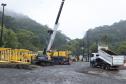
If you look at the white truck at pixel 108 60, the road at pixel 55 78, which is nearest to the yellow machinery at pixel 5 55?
the white truck at pixel 108 60

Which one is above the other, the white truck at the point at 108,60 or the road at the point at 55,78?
the white truck at the point at 108,60

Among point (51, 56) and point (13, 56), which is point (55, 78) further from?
point (51, 56)

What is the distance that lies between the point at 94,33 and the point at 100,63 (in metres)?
140

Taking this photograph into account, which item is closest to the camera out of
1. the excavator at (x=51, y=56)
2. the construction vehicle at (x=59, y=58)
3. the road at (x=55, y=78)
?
the road at (x=55, y=78)

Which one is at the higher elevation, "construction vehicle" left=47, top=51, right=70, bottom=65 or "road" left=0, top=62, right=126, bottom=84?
"construction vehicle" left=47, top=51, right=70, bottom=65

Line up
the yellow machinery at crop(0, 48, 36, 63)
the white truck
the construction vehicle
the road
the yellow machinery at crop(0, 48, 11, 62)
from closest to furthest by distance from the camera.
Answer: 1. the road
2. the white truck
3. the yellow machinery at crop(0, 48, 11, 62)
4. the yellow machinery at crop(0, 48, 36, 63)
5. the construction vehicle

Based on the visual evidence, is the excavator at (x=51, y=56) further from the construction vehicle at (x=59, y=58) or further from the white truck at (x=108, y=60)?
the white truck at (x=108, y=60)

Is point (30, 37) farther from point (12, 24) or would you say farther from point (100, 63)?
point (100, 63)

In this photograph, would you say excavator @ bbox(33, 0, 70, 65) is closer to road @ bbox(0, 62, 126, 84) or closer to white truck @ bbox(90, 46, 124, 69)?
white truck @ bbox(90, 46, 124, 69)

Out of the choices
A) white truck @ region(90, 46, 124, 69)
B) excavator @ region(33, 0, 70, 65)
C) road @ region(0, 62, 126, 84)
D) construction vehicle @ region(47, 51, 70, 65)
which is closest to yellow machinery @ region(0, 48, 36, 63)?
excavator @ region(33, 0, 70, 65)

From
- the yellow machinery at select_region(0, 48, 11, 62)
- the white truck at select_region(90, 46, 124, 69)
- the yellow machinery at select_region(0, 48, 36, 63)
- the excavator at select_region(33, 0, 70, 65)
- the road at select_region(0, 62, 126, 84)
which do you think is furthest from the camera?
the excavator at select_region(33, 0, 70, 65)

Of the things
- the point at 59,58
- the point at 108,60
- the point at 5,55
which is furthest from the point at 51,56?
the point at 108,60

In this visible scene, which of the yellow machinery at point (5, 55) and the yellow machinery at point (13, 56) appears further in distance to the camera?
the yellow machinery at point (13, 56)

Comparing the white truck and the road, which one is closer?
the road
